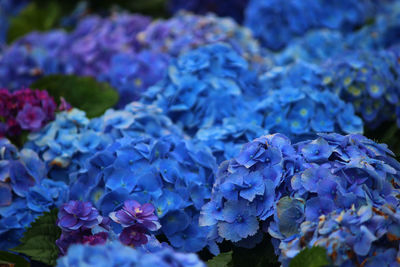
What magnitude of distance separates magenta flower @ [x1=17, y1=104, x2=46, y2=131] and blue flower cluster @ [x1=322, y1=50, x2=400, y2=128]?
133 cm

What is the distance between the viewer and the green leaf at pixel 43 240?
162 centimetres

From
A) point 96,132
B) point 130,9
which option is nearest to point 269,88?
point 96,132

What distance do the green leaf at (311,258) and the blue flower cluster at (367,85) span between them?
1.22 metres

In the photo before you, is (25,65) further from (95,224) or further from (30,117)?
(95,224)

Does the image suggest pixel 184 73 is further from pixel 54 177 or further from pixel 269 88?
pixel 54 177

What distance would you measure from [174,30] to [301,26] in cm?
93

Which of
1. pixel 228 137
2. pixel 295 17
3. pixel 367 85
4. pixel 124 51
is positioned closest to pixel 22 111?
pixel 228 137

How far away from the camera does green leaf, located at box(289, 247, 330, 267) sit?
129cm

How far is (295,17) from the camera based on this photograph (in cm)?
337

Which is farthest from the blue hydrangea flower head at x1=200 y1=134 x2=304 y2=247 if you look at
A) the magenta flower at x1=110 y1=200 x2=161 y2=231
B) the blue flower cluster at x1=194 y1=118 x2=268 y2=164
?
the blue flower cluster at x1=194 y1=118 x2=268 y2=164

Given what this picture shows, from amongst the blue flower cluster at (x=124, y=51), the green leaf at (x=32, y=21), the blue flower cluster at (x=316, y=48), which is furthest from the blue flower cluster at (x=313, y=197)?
the green leaf at (x=32, y=21)

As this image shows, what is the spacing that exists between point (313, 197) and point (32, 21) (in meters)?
3.24

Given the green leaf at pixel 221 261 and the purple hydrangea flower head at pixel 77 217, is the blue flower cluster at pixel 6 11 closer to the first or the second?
the purple hydrangea flower head at pixel 77 217

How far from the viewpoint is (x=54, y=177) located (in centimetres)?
216
